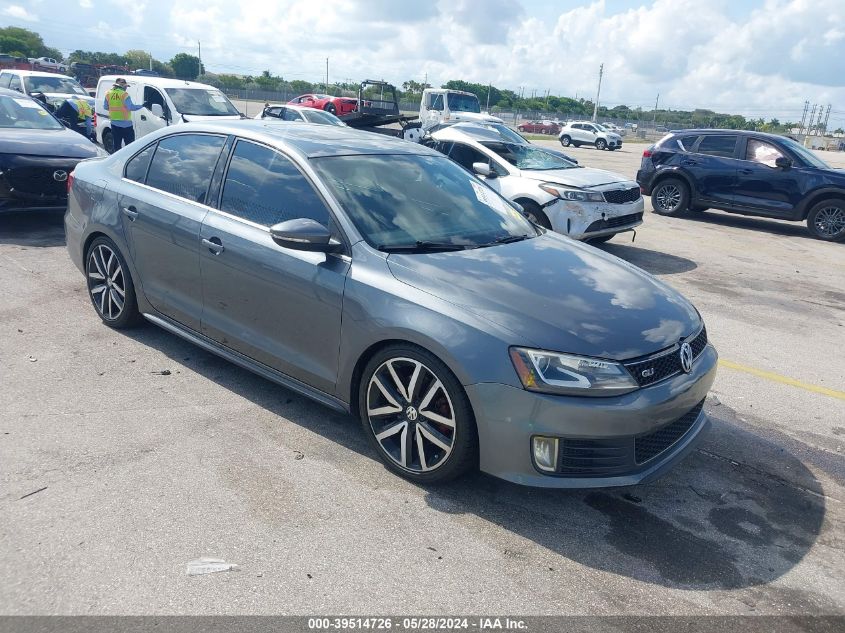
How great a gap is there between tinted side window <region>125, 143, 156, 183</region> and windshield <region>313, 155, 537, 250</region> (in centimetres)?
171

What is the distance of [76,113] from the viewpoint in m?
17.9

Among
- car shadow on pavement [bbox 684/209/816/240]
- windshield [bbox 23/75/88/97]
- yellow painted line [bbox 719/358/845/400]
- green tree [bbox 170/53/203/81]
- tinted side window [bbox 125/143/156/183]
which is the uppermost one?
green tree [bbox 170/53/203/81]

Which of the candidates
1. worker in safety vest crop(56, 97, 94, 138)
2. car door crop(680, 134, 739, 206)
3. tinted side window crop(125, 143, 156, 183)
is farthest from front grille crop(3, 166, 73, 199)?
car door crop(680, 134, 739, 206)

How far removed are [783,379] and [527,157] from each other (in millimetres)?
5651

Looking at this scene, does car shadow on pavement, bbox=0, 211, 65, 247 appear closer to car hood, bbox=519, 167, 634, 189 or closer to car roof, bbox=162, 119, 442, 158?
car roof, bbox=162, 119, 442, 158

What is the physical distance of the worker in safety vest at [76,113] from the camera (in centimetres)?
1780

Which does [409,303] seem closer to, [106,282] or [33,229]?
[106,282]

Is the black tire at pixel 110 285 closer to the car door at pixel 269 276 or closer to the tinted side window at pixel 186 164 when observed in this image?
the tinted side window at pixel 186 164

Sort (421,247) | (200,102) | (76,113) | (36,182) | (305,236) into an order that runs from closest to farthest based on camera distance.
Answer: (305,236), (421,247), (36,182), (200,102), (76,113)

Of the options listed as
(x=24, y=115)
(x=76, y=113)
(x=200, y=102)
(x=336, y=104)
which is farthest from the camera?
(x=336, y=104)

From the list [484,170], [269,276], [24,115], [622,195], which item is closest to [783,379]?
[269,276]

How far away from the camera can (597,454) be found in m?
3.23

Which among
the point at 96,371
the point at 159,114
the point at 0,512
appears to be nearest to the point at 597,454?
the point at 0,512

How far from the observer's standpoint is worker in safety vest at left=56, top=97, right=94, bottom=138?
17.8m
